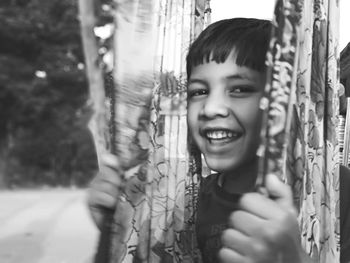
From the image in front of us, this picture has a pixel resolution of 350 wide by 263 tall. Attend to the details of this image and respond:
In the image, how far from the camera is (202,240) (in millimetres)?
968

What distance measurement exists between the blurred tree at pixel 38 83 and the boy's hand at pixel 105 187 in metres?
3.80

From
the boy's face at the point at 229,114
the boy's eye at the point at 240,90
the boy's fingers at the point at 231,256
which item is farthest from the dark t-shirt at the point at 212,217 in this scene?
the boy's fingers at the point at 231,256

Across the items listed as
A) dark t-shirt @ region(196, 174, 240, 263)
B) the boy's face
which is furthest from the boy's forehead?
dark t-shirt @ region(196, 174, 240, 263)

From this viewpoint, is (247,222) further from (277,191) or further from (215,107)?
(215,107)

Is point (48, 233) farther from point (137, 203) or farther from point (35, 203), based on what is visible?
point (137, 203)


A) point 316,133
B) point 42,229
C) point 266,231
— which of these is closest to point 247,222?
point 266,231

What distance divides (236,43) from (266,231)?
432 millimetres

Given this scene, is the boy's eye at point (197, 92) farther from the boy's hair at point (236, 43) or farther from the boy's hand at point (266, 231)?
the boy's hand at point (266, 231)

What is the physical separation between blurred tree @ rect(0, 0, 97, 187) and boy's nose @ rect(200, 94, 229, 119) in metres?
3.69

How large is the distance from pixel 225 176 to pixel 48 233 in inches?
234

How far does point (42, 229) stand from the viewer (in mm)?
6902

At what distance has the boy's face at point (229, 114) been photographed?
83 cm

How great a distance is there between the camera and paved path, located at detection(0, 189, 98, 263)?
5.22m

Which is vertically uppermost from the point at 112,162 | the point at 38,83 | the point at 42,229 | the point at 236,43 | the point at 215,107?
the point at 38,83
